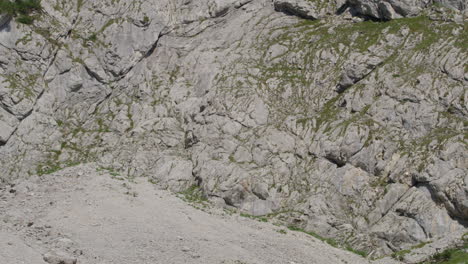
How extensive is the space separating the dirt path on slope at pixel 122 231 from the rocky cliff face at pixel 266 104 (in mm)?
6112

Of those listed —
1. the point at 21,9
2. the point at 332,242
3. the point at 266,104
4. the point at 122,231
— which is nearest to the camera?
the point at 122,231

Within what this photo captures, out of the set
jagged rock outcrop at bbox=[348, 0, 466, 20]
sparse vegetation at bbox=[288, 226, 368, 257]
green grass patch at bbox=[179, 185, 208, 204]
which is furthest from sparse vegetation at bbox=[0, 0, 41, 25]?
sparse vegetation at bbox=[288, 226, 368, 257]

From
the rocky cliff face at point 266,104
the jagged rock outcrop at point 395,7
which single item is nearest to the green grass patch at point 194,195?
the rocky cliff face at point 266,104

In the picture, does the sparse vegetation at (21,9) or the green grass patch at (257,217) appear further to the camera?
the sparse vegetation at (21,9)

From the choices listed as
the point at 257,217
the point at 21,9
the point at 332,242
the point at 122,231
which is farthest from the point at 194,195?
the point at 21,9

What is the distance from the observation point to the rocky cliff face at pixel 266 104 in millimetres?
38344

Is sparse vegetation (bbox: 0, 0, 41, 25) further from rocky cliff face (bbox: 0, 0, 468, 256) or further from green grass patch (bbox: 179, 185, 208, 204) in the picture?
green grass patch (bbox: 179, 185, 208, 204)

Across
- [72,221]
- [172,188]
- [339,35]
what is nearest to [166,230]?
[72,221]

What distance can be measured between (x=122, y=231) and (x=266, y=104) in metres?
25.5

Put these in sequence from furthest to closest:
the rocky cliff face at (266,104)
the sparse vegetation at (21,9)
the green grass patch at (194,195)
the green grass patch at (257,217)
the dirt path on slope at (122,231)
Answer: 1. the sparse vegetation at (21,9)
2. the green grass patch at (194,195)
3. the rocky cliff face at (266,104)
4. the green grass patch at (257,217)
5. the dirt path on slope at (122,231)

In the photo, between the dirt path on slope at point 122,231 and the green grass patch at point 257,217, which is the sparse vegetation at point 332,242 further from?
the green grass patch at point 257,217

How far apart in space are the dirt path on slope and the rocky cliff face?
6.11 metres

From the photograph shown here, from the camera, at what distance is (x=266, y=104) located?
48562mm

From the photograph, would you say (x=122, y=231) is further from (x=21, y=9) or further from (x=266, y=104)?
(x=21, y=9)
